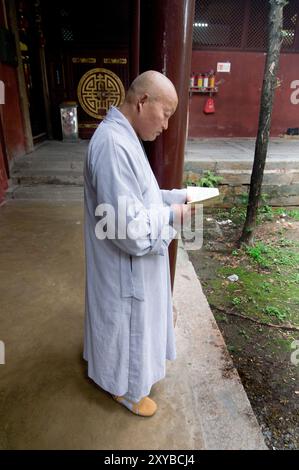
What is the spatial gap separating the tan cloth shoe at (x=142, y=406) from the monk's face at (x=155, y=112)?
1.43 meters

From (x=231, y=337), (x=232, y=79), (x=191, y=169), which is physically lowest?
A: (x=231, y=337)

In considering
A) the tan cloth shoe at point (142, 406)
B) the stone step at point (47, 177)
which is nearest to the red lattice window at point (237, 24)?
the stone step at point (47, 177)

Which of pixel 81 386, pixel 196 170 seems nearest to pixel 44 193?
pixel 196 170

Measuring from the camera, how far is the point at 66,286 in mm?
2914

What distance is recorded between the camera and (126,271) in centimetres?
140

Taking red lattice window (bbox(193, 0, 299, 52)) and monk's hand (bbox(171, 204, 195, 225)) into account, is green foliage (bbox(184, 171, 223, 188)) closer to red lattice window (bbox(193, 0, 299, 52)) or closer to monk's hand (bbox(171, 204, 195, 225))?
red lattice window (bbox(193, 0, 299, 52))

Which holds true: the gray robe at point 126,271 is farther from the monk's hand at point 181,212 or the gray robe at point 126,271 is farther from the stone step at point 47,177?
the stone step at point 47,177

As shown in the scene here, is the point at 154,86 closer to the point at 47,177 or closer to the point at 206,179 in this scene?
the point at 47,177

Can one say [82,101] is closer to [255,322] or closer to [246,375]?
[255,322]

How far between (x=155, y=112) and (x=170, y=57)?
2.05 feet

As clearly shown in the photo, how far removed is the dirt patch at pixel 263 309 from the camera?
93.6 inches

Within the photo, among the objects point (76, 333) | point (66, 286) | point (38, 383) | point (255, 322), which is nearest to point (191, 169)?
point (255, 322)

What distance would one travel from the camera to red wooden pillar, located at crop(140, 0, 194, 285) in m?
1.64

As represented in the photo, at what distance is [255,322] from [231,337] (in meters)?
0.36
